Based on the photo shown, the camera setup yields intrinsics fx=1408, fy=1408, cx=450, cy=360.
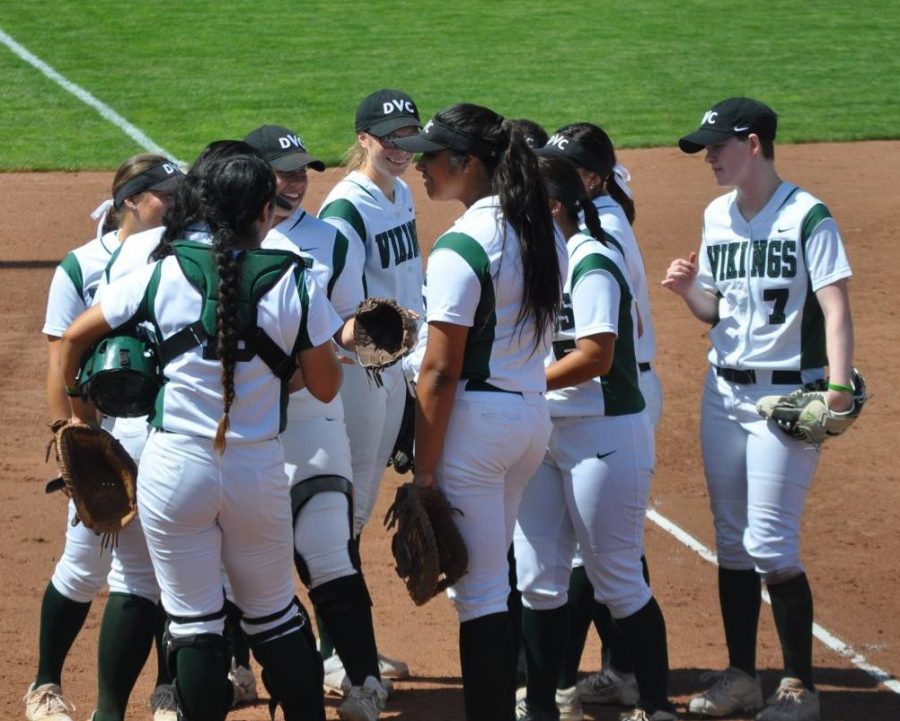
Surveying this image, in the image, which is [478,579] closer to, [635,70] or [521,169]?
[521,169]

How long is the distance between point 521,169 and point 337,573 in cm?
136

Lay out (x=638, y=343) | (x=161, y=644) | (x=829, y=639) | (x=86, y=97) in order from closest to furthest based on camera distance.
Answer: (x=161, y=644) < (x=638, y=343) < (x=829, y=639) < (x=86, y=97)

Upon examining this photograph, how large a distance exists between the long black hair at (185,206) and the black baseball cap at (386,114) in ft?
4.59

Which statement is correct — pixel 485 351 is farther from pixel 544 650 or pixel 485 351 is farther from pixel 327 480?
pixel 544 650

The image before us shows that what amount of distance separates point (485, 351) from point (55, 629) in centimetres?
173

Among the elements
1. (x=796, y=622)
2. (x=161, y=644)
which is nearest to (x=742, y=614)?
(x=796, y=622)

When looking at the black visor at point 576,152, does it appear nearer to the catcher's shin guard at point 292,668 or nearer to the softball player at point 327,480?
the softball player at point 327,480

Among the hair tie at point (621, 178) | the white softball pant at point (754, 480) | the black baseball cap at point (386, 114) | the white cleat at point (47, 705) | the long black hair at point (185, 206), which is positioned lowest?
the white cleat at point (47, 705)

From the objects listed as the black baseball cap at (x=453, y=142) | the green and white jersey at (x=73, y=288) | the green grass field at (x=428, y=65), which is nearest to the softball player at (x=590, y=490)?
the black baseball cap at (x=453, y=142)

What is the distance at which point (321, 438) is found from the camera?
14.6 feet

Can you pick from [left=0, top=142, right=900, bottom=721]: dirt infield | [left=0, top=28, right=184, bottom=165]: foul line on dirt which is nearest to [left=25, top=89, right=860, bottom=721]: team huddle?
[left=0, top=142, right=900, bottom=721]: dirt infield

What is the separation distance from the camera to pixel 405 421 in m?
5.34

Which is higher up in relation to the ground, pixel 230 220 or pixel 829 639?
pixel 230 220

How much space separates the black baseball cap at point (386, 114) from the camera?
523 centimetres
